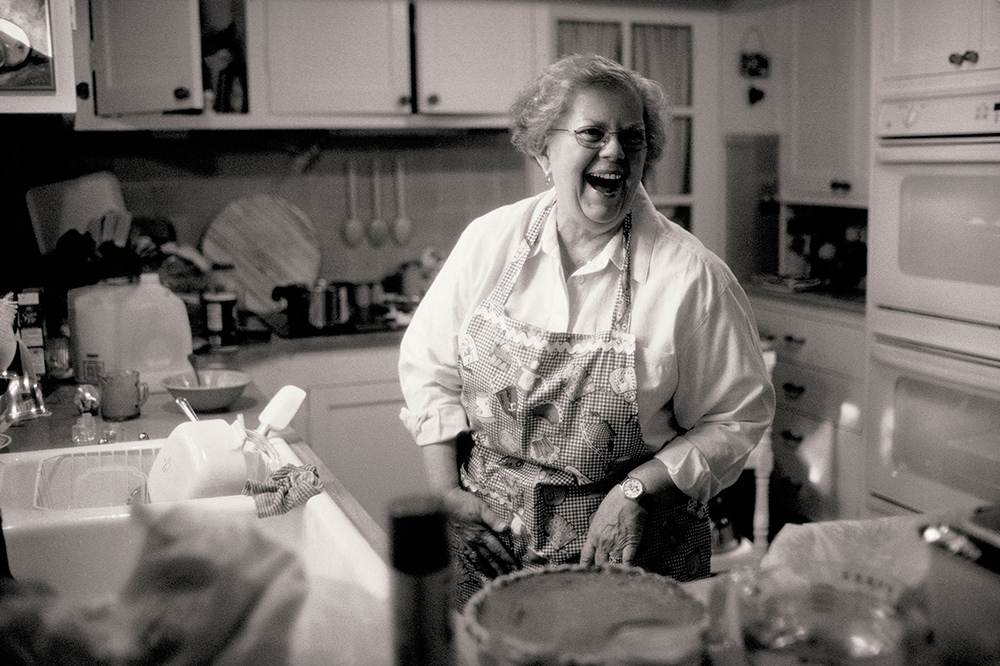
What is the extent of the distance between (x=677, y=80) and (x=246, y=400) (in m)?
2.25

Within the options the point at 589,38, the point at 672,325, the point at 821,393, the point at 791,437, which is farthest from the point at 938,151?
the point at 672,325

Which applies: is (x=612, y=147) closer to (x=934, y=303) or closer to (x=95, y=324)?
(x=95, y=324)

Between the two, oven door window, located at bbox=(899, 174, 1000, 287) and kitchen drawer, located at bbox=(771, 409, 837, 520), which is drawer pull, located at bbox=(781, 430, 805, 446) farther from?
oven door window, located at bbox=(899, 174, 1000, 287)

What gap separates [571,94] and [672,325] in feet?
1.43

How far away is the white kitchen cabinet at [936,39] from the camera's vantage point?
9.35ft

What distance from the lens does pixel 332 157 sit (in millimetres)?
3904

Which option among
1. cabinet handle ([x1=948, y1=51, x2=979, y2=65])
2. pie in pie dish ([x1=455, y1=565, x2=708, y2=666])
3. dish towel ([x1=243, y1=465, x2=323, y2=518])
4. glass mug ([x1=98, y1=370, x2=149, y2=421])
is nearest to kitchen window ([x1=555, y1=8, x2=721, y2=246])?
cabinet handle ([x1=948, y1=51, x2=979, y2=65])

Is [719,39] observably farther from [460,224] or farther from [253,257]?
[253,257]

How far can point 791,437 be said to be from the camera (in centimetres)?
372

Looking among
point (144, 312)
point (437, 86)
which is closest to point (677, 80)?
point (437, 86)

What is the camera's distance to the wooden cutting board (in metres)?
3.78

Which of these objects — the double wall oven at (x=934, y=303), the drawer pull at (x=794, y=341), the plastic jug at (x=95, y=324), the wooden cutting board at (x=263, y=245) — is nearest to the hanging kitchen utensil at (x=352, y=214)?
the wooden cutting board at (x=263, y=245)

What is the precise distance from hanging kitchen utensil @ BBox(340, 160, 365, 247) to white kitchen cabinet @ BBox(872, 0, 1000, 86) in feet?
6.06

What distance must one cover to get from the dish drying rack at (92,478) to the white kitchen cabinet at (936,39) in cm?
234
